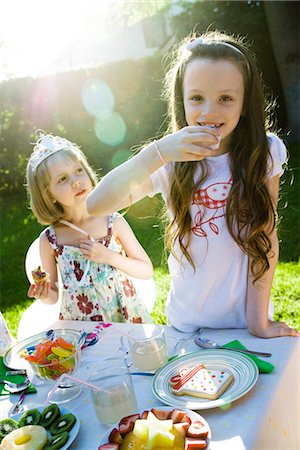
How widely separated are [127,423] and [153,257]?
411cm

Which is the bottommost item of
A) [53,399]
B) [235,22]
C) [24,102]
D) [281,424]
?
[281,424]

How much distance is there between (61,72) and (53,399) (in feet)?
28.4

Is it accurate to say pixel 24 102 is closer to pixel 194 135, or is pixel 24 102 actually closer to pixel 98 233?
pixel 98 233

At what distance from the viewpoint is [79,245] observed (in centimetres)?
258

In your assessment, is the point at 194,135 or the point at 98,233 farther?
the point at 98,233

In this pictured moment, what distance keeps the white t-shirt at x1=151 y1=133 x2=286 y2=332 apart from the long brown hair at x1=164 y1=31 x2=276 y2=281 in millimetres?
36

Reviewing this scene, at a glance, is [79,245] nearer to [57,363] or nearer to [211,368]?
[57,363]

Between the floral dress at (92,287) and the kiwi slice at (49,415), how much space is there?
1.11 meters

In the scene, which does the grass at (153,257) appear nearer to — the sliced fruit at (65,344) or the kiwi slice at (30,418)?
the sliced fruit at (65,344)

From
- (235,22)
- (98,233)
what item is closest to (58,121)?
(235,22)

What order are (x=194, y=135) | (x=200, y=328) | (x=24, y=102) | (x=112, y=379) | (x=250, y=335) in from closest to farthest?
1. (x=112, y=379)
2. (x=194, y=135)
3. (x=250, y=335)
4. (x=200, y=328)
5. (x=24, y=102)

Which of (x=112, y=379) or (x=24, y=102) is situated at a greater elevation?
(x=24, y=102)

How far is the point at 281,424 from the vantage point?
4.66 feet

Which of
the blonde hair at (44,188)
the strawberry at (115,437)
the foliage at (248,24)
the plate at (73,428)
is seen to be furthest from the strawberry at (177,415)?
the foliage at (248,24)
